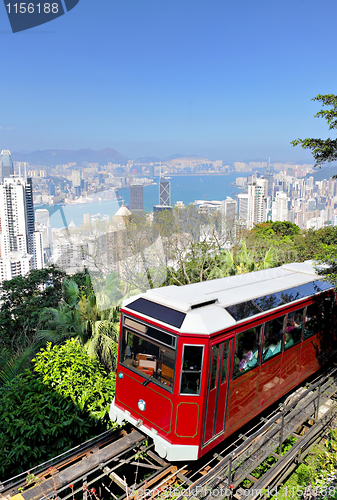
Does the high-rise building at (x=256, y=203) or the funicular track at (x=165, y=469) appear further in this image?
the high-rise building at (x=256, y=203)

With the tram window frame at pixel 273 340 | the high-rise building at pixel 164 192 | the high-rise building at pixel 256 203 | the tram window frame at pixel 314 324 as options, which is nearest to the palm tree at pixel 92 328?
the tram window frame at pixel 273 340

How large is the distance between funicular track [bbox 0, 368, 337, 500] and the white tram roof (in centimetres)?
166

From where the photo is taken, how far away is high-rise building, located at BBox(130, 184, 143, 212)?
14.9 meters

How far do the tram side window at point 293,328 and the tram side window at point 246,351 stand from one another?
107cm

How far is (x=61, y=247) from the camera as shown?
13297mm

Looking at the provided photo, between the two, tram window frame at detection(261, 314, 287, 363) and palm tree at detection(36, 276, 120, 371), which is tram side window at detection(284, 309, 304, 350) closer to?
tram window frame at detection(261, 314, 287, 363)

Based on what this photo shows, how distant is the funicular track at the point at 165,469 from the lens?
4.43 m

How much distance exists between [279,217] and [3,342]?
32.1m

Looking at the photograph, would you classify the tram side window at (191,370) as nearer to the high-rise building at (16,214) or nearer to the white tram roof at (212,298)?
the white tram roof at (212,298)

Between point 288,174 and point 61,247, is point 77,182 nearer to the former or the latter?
point 61,247

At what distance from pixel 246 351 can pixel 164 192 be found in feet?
51.9

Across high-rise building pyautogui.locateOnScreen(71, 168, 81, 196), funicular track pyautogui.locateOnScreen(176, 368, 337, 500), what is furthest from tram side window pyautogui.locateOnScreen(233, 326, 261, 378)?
high-rise building pyautogui.locateOnScreen(71, 168, 81, 196)

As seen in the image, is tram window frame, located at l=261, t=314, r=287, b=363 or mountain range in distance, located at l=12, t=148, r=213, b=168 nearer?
tram window frame, located at l=261, t=314, r=287, b=363

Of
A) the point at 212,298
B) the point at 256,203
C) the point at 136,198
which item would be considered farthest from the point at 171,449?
the point at 256,203
